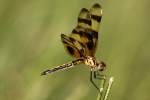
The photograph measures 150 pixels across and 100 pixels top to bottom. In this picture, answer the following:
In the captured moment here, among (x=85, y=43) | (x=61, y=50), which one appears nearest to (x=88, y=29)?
(x=85, y=43)

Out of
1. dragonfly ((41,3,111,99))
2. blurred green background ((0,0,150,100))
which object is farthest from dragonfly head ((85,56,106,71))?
blurred green background ((0,0,150,100))

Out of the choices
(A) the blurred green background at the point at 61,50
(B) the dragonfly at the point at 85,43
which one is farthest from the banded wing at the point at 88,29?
(A) the blurred green background at the point at 61,50

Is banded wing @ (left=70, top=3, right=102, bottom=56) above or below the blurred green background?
above

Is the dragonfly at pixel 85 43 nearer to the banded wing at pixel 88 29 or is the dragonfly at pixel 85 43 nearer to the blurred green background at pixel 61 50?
the banded wing at pixel 88 29

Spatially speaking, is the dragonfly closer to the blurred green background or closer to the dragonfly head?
the dragonfly head

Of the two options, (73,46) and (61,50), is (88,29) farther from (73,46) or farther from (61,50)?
(61,50)
